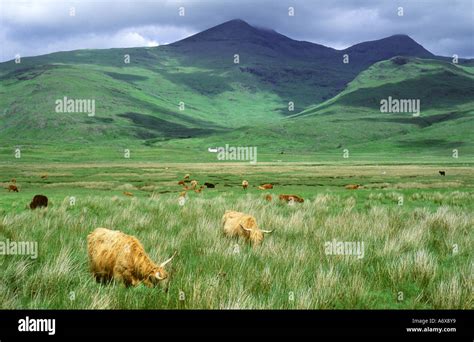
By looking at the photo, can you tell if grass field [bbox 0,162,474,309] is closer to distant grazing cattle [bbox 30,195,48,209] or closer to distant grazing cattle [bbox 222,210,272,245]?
distant grazing cattle [bbox 222,210,272,245]

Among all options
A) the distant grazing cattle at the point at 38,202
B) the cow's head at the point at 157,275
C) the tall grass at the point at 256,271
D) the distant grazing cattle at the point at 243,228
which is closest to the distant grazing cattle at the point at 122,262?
the cow's head at the point at 157,275

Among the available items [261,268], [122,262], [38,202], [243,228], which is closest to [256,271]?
[261,268]

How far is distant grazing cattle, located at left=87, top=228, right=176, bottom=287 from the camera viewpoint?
780 cm

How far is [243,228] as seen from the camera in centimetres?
1220

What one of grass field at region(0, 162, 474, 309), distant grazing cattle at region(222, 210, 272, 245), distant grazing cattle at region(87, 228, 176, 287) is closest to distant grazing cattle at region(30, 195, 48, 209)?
grass field at region(0, 162, 474, 309)

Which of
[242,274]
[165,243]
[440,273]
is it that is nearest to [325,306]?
[242,274]

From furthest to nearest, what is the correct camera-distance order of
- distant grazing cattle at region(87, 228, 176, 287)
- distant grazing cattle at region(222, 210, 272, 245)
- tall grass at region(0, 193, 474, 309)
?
distant grazing cattle at region(222, 210, 272, 245) → distant grazing cattle at region(87, 228, 176, 287) → tall grass at region(0, 193, 474, 309)

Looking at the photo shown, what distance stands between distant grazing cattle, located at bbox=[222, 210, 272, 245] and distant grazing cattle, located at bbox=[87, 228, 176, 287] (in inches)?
162

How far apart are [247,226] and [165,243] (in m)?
2.55

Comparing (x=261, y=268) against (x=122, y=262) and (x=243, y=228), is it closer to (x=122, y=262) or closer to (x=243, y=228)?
(x=122, y=262)

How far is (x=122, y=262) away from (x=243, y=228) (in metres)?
4.75

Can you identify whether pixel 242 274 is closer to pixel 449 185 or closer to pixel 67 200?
pixel 67 200
